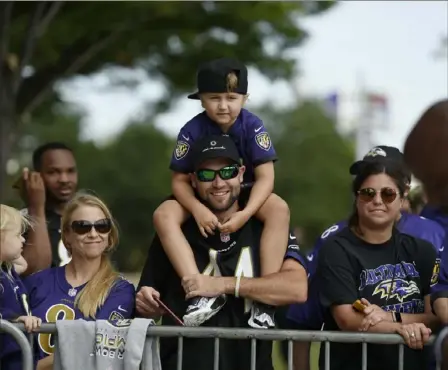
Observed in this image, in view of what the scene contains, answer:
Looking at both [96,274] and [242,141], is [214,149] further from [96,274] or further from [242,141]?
[96,274]

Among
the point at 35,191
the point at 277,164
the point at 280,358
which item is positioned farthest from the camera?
the point at 277,164

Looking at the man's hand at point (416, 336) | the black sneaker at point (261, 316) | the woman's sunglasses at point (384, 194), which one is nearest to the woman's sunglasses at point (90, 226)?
the black sneaker at point (261, 316)

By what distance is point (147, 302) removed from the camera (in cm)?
493

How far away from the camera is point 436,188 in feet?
10.8

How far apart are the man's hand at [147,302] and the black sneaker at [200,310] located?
156 millimetres

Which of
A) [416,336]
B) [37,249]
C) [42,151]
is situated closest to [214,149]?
[416,336]

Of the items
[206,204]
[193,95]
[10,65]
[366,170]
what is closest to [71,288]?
[206,204]

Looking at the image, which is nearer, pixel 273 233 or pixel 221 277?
pixel 221 277

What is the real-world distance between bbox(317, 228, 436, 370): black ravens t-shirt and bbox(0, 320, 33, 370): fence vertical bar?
4.55ft

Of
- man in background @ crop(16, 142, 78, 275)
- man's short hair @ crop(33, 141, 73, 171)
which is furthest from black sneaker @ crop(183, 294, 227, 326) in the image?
man's short hair @ crop(33, 141, 73, 171)

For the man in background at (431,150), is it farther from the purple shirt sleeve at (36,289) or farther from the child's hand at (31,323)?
the purple shirt sleeve at (36,289)

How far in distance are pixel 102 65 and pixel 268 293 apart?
38.5 feet

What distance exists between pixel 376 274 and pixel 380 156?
0.75 metres

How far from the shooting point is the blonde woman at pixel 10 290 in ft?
16.0
